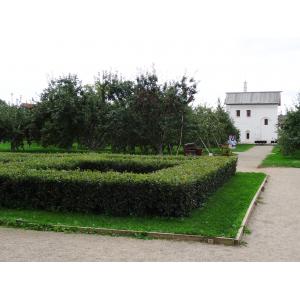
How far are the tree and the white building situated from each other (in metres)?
47.2

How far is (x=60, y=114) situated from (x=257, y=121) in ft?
168

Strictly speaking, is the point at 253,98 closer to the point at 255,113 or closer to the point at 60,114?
the point at 255,113

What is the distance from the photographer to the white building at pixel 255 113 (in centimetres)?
7294

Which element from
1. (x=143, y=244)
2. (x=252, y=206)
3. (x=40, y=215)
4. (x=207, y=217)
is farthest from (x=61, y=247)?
(x=252, y=206)

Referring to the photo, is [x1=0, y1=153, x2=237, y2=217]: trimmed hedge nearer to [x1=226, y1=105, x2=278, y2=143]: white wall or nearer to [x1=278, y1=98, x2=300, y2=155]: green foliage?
[x1=278, y1=98, x2=300, y2=155]: green foliage

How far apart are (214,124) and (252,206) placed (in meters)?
26.0

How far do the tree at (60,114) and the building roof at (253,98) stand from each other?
48847 mm

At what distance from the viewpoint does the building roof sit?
241 feet

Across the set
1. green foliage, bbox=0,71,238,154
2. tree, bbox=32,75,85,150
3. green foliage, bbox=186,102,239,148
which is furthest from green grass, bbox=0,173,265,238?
tree, bbox=32,75,85,150

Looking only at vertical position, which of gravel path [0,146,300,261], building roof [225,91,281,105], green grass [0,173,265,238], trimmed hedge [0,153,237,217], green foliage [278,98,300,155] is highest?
building roof [225,91,281,105]

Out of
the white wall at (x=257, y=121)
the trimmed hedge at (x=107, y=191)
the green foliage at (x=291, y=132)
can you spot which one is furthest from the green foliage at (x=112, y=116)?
the white wall at (x=257, y=121)

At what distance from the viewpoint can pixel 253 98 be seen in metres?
74.7

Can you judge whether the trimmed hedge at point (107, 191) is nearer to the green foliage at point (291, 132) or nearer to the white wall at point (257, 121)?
the green foliage at point (291, 132)

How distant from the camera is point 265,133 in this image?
73188 mm
